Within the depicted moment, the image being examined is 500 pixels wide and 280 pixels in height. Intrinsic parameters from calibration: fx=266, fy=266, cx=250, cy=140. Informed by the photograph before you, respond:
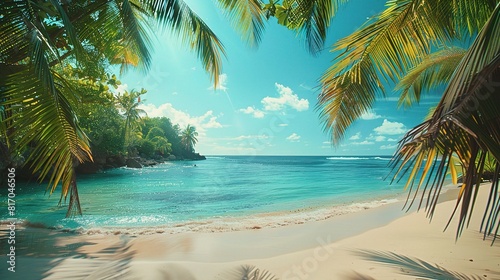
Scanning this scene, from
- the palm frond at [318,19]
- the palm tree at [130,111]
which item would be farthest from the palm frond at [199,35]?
the palm tree at [130,111]

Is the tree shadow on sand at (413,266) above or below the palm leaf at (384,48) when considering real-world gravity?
below

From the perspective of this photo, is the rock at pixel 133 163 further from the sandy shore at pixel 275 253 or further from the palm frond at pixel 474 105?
the palm frond at pixel 474 105

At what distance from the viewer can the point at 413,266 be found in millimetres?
3516

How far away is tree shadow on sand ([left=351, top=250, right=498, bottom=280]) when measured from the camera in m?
3.11

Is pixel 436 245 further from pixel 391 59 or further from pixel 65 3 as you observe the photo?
pixel 65 3

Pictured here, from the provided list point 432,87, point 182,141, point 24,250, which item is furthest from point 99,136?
point 182,141

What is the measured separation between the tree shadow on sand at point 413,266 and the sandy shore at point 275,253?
0.01 m

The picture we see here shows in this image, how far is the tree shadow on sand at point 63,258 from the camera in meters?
3.57

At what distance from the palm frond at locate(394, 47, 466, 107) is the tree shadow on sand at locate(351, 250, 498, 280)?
11.2ft

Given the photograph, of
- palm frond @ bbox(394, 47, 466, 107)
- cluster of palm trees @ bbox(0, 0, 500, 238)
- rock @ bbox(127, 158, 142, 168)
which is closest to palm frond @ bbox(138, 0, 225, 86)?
cluster of palm trees @ bbox(0, 0, 500, 238)

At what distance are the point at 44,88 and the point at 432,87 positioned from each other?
7.33 metres

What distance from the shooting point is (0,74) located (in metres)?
2.57

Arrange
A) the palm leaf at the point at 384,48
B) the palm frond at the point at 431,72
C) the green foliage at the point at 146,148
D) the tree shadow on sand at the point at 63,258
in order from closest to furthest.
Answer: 1. the palm leaf at the point at 384,48
2. the tree shadow on sand at the point at 63,258
3. the palm frond at the point at 431,72
4. the green foliage at the point at 146,148

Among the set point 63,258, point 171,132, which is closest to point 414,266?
point 63,258
